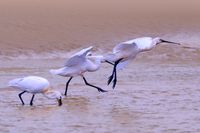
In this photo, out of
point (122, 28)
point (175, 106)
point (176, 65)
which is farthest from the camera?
point (122, 28)

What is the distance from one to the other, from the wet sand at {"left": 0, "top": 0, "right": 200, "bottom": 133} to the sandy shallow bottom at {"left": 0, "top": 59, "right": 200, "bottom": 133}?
12mm

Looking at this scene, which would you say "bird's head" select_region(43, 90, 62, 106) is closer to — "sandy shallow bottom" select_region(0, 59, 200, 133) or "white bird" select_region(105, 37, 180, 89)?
"sandy shallow bottom" select_region(0, 59, 200, 133)

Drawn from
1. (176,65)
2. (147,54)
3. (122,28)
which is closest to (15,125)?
(176,65)

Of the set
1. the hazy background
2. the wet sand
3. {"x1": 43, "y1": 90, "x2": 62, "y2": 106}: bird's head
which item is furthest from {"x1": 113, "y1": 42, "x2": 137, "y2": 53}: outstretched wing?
the hazy background

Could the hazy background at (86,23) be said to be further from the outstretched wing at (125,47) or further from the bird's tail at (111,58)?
the outstretched wing at (125,47)

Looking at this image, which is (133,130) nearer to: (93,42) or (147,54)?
(147,54)

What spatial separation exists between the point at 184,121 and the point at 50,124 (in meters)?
1.64

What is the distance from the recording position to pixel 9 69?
53.2ft

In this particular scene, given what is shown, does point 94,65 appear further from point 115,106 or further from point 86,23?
point 86,23

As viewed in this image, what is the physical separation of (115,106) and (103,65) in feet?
18.7

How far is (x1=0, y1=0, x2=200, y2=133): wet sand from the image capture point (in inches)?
406

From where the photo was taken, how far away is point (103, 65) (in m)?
17.2

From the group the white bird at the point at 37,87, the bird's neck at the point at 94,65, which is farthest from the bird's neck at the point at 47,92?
the bird's neck at the point at 94,65

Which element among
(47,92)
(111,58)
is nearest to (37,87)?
(47,92)
